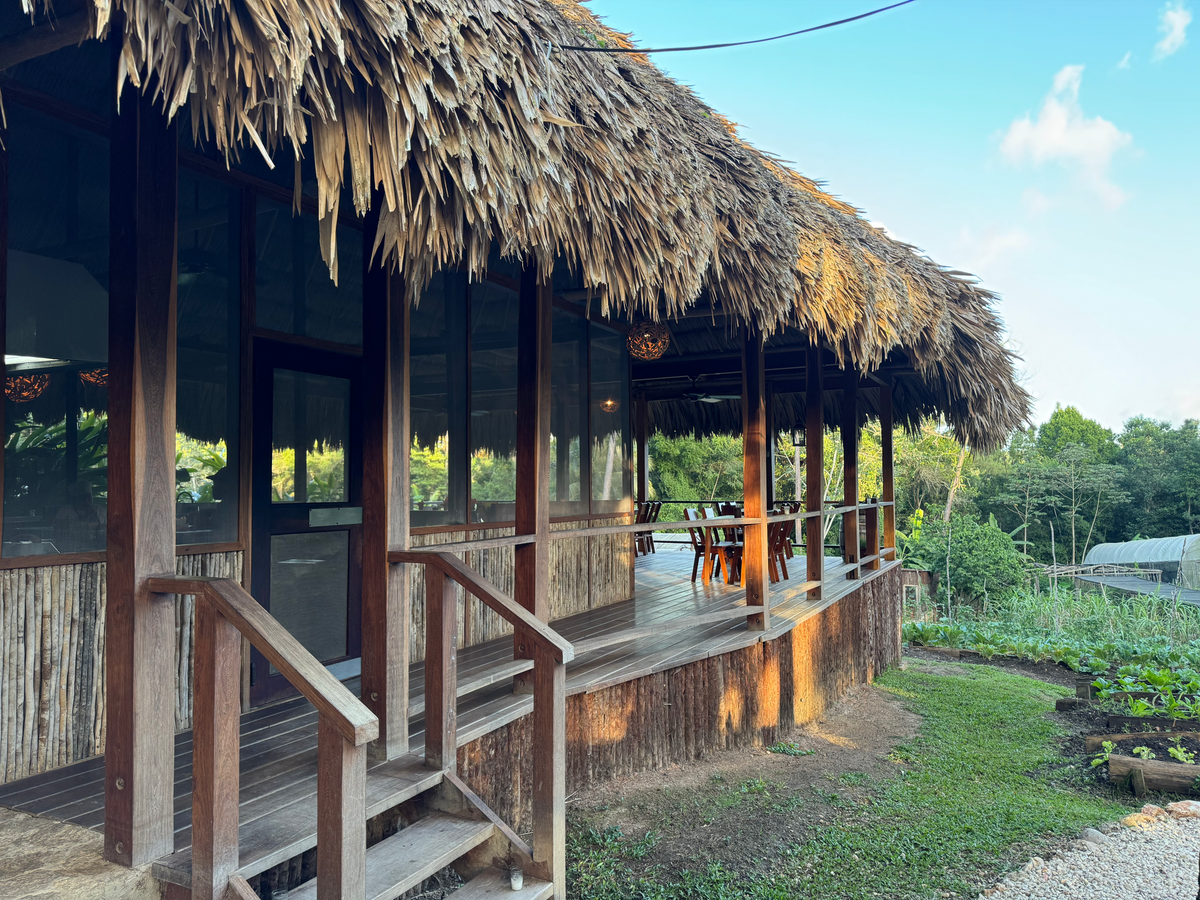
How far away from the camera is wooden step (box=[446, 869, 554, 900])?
2.54m

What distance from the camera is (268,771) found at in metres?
2.72

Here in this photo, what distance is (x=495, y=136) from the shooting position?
2.42 m

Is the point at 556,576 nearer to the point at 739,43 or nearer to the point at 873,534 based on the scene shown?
the point at 739,43

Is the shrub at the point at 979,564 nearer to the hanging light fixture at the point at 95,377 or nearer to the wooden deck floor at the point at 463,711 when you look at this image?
the wooden deck floor at the point at 463,711

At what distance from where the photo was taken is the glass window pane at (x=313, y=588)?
3.82 m

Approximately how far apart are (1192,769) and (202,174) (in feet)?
21.5

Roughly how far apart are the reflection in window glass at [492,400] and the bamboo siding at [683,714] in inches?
61.4

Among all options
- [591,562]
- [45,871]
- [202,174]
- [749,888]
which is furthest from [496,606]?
[591,562]

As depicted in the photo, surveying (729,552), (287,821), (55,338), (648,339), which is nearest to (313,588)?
(55,338)

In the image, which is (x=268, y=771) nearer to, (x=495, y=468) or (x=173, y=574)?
(x=173, y=574)

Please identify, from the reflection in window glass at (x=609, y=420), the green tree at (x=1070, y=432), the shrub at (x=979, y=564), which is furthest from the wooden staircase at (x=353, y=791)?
the green tree at (x=1070, y=432)

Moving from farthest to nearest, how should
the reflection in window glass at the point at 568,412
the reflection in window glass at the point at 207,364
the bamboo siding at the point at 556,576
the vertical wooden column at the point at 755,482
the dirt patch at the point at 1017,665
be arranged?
the dirt patch at the point at 1017,665 < the reflection in window glass at the point at 568,412 < the vertical wooden column at the point at 755,482 < the bamboo siding at the point at 556,576 < the reflection in window glass at the point at 207,364

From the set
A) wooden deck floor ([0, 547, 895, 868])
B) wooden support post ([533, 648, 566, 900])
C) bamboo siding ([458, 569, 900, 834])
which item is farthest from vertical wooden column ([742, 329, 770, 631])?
wooden support post ([533, 648, 566, 900])

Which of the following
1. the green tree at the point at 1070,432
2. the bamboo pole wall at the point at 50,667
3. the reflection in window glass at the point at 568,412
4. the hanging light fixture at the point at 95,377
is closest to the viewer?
the bamboo pole wall at the point at 50,667
